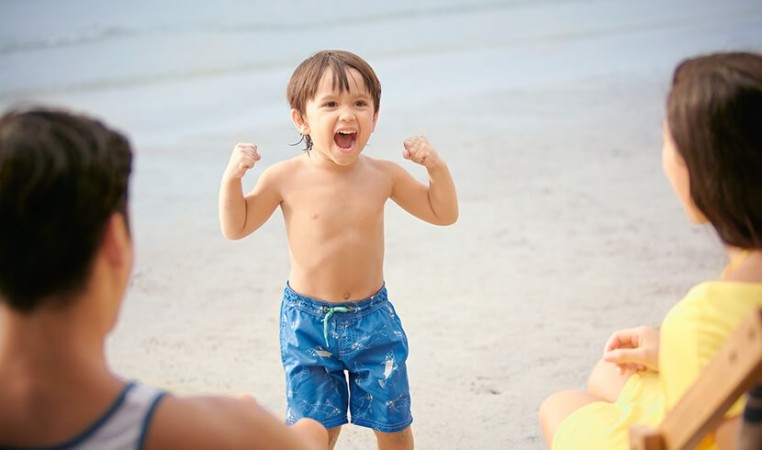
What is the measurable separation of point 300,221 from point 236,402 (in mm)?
1229

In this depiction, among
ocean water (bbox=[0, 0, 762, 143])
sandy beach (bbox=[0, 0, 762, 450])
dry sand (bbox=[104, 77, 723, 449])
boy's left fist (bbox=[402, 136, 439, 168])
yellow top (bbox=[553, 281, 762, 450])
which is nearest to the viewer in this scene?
yellow top (bbox=[553, 281, 762, 450])

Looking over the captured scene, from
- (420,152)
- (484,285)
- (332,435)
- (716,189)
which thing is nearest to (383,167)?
(420,152)

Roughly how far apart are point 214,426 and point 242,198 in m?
1.29

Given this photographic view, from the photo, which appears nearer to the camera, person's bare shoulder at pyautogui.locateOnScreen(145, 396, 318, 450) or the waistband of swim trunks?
person's bare shoulder at pyautogui.locateOnScreen(145, 396, 318, 450)

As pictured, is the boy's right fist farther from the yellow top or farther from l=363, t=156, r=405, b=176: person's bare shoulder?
the yellow top

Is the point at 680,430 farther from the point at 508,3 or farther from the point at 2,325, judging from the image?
the point at 508,3

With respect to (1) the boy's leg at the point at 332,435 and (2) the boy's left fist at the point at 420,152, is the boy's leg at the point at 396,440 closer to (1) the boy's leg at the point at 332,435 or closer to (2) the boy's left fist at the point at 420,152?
(1) the boy's leg at the point at 332,435

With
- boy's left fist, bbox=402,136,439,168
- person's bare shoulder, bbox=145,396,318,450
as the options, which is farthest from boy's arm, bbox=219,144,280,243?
person's bare shoulder, bbox=145,396,318,450

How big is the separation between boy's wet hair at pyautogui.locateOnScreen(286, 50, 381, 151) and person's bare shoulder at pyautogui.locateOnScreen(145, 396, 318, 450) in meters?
1.30

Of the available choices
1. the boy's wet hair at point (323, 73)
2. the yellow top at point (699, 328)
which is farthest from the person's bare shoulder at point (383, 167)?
the yellow top at point (699, 328)

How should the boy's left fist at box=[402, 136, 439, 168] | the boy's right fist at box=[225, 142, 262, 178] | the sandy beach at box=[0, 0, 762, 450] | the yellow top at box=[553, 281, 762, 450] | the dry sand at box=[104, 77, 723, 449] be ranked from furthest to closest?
the sandy beach at box=[0, 0, 762, 450], the dry sand at box=[104, 77, 723, 449], the boy's left fist at box=[402, 136, 439, 168], the boy's right fist at box=[225, 142, 262, 178], the yellow top at box=[553, 281, 762, 450]

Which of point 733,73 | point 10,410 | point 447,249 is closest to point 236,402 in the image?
point 10,410

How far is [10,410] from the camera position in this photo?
1.43 metres

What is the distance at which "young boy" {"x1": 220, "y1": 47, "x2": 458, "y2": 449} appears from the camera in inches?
108
